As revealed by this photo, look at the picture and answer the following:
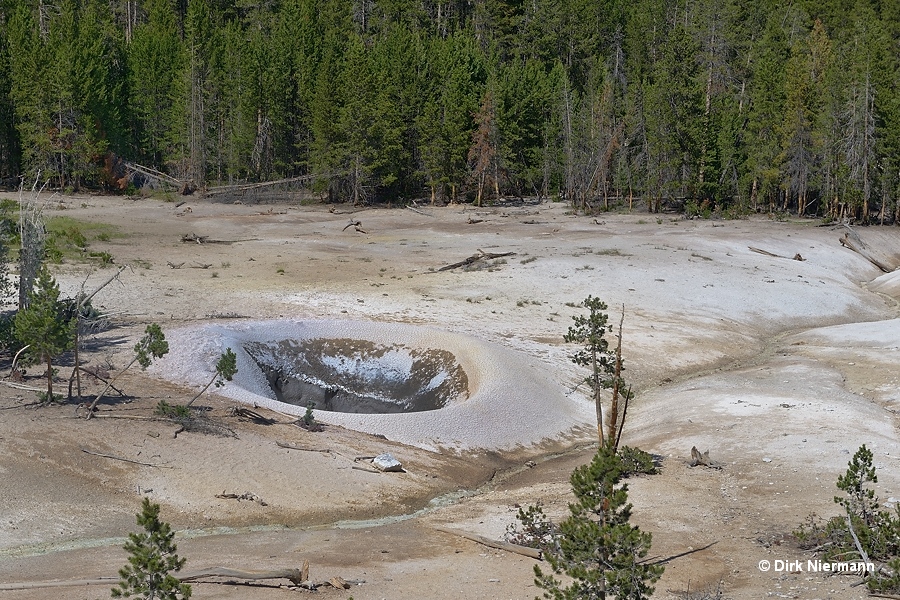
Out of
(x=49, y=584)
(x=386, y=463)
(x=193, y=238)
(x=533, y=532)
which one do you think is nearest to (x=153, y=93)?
(x=193, y=238)

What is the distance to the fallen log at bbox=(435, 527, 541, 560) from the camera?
12227 mm

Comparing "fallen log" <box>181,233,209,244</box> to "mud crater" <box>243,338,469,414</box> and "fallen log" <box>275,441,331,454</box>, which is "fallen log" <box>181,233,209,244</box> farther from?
"fallen log" <box>275,441,331,454</box>

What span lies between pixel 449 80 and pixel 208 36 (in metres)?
23.6

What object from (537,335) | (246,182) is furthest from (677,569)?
(246,182)

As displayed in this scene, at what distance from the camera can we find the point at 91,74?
61.1 m

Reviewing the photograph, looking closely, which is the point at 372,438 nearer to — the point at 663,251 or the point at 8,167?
the point at 663,251

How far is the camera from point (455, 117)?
195ft

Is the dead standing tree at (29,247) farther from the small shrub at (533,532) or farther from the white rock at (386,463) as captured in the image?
the small shrub at (533,532)

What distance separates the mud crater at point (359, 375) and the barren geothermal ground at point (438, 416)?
67 millimetres

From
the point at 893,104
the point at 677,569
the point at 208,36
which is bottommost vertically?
the point at 677,569

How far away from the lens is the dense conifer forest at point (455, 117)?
182 feet

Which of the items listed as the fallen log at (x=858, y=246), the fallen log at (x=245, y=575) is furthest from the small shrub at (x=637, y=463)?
the fallen log at (x=858, y=246)

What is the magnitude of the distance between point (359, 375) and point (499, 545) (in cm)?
1007

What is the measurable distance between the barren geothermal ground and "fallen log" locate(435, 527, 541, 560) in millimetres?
168
